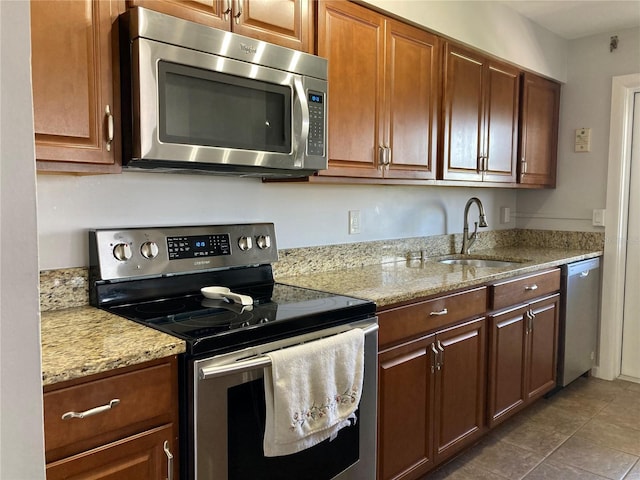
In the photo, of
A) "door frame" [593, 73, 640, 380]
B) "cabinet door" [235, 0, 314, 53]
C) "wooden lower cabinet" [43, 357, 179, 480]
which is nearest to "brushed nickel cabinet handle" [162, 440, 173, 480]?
"wooden lower cabinet" [43, 357, 179, 480]

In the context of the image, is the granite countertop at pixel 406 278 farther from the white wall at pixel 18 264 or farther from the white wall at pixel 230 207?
the white wall at pixel 18 264

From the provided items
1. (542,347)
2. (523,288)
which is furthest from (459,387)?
(542,347)

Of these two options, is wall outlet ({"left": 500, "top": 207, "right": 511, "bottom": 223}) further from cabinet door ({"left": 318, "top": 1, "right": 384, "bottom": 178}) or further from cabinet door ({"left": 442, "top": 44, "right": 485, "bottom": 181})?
cabinet door ({"left": 318, "top": 1, "right": 384, "bottom": 178})

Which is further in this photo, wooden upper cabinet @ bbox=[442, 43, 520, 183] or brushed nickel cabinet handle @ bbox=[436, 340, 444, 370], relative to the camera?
wooden upper cabinet @ bbox=[442, 43, 520, 183]

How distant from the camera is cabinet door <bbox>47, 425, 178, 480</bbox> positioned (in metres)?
1.09

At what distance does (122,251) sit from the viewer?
1651 millimetres

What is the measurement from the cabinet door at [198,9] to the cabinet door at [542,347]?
81.5 inches

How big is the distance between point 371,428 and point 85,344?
1.01 m

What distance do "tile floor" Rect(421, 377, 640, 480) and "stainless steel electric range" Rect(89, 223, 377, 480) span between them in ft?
2.72

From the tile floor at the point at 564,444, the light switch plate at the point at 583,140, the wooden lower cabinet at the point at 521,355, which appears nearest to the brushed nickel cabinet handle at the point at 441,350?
the wooden lower cabinet at the point at 521,355

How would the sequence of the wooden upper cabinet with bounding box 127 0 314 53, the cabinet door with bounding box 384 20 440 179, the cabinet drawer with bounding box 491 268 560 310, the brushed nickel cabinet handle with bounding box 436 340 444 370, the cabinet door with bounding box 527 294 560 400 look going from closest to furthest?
1. the wooden upper cabinet with bounding box 127 0 314 53
2. the brushed nickel cabinet handle with bounding box 436 340 444 370
3. the cabinet door with bounding box 384 20 440 179
4. the cabinet drawer with bounding box 491 268 560 310
5. the cabinet door with bounding box 527 294 560 400

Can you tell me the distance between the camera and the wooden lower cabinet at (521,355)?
2.48 m

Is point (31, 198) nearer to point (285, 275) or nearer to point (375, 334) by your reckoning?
point (375, 334)

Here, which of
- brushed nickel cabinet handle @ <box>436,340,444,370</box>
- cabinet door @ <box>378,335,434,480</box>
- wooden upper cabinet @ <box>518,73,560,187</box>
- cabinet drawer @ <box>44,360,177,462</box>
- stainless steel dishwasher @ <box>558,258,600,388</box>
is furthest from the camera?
wooden upper cabinet @ <box>518,73,560,187</box>
